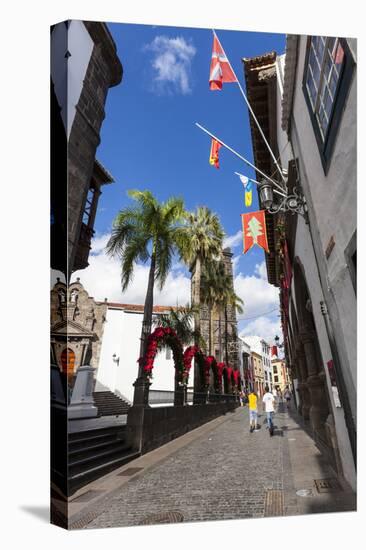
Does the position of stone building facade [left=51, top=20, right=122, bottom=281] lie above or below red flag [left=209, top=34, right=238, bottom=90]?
below

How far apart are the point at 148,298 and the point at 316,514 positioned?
6.27 m

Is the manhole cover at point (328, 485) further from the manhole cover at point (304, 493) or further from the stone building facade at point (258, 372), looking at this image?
the stone building facade at point (258, 372)

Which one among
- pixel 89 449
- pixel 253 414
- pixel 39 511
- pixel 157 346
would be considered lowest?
pixel 39 511

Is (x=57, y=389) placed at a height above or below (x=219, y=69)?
below

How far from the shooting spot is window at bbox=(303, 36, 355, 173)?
3.98 m

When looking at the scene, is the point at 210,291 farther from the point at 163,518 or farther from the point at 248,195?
the point at 163,518

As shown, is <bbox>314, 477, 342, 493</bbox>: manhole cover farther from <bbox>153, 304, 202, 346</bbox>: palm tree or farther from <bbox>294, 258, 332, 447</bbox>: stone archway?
<bbox>153, 304, 202, 346</bbox>: palm tree

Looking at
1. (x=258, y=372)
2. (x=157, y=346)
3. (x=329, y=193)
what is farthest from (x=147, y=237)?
Answer: (x=258, y=372)

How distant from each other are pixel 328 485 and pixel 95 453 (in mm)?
4089

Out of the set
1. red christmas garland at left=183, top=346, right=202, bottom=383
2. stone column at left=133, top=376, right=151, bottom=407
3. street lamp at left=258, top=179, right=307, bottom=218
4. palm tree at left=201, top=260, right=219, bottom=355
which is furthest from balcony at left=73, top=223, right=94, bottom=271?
red christmas garland at left=183, top=346, right=202, bottom=383

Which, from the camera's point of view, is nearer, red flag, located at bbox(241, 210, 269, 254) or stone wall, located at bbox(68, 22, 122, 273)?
stone wall, located at bbox(68, 22, 122, 273)

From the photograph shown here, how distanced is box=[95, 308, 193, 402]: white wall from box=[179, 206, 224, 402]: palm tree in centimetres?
216

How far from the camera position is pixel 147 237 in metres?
8.97

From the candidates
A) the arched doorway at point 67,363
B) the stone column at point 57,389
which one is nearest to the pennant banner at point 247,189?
the arched doorway at point 67,363
